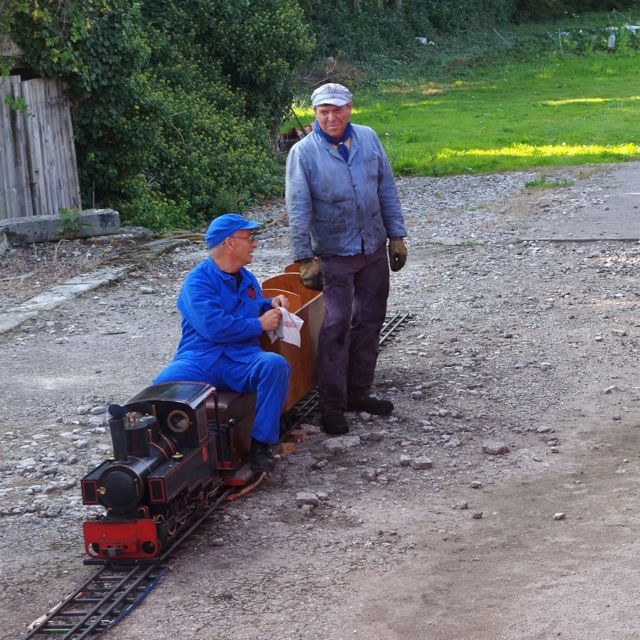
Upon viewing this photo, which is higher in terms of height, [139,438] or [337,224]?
[337,224]

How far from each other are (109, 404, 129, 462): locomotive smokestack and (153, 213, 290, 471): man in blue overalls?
0.94 m

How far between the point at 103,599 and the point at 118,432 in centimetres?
82

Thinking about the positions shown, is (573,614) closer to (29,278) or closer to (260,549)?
(260,549)

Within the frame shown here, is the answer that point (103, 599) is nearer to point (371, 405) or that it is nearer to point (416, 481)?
point (416, 481)

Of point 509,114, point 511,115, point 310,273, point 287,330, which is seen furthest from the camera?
point 509,114

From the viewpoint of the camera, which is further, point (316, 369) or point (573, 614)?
point (316, 369)

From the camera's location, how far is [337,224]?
7.64 metres

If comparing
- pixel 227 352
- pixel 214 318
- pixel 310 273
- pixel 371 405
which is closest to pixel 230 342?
pixel 227 352

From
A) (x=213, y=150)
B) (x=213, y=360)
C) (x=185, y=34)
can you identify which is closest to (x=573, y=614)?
(x=213, y=360)

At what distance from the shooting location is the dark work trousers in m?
7.66

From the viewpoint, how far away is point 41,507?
262 inches

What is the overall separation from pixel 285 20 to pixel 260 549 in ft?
53.4

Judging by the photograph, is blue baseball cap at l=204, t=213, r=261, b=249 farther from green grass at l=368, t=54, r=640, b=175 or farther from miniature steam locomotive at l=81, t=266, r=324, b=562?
green grass at l=368, t=54, r=640, b=175

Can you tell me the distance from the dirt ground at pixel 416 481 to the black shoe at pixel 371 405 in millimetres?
120
